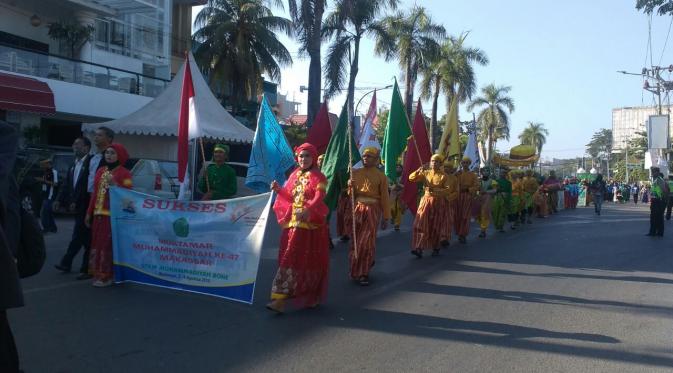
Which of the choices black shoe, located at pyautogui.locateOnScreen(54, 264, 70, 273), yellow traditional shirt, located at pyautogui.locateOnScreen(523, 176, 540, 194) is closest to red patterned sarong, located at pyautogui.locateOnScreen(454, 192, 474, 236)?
yellow traditional shirt, located at pyautogui.locateOnScreen(523, 176, 540, 194)

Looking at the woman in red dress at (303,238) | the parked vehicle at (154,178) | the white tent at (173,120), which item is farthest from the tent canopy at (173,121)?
the woman in red dress at (303,238)

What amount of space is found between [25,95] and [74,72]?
353 cm

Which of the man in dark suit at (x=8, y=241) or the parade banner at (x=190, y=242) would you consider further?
the parade banner at (x=190, y=242)

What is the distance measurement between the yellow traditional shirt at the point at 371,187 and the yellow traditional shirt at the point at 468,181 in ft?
17.2

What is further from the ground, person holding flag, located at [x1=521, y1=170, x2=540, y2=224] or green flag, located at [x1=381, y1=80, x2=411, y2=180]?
green flag, located at [x1=381, y1=80, x2=411, y2=180]

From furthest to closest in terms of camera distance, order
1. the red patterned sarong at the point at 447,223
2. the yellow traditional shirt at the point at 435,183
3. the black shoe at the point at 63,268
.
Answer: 1. the red patterned sarong at the point at 447,223
2. the yellow traditional shirt at the point at 435,183
3. the black shoe at the point at 63,268

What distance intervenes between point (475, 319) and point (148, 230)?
11.6 ft

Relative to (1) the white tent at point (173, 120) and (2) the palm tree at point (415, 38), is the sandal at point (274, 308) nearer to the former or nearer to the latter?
(1) the white tent at point (173, 120)

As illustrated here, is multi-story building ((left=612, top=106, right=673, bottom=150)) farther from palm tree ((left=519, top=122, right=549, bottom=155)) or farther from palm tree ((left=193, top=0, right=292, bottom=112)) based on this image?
palm tree ((left=193, top=0, right=292, bottom=112))

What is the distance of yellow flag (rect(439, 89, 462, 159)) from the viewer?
466 inches

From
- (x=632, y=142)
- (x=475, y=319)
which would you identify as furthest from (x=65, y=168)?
(x=632, y=142)

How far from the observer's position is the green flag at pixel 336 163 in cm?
800

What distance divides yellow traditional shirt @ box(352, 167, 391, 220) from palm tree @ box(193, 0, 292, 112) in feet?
71.7

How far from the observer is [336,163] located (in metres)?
8.03
